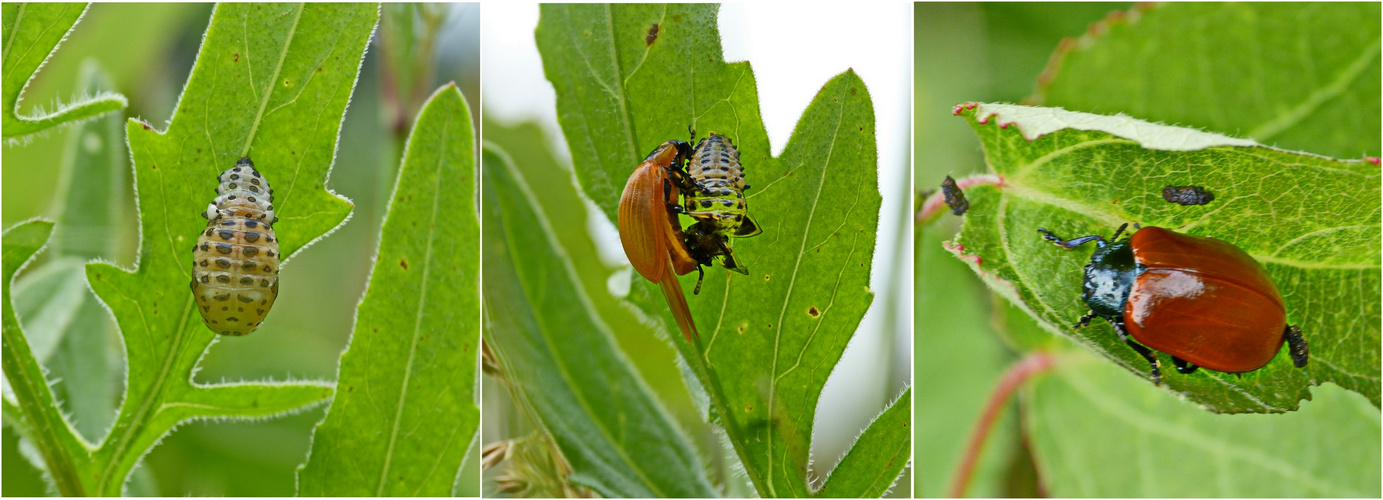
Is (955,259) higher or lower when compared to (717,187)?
lower

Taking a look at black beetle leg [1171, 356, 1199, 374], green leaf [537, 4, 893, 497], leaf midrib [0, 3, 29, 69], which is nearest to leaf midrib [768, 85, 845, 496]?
green leaf [537, 4, 893, 497]

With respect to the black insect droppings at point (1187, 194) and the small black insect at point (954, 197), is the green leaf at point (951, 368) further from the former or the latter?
the black insect droppings at point (1187, 194)

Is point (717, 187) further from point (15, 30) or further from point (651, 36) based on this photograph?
point (15, 30)

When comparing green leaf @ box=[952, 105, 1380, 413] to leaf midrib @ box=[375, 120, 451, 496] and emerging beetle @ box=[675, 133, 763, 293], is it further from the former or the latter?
leaf midrib @ box=[375, 120, 451, 496]

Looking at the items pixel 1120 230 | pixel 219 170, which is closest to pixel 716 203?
pixel 1120 230

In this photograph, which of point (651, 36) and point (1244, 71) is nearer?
point (651, 36)

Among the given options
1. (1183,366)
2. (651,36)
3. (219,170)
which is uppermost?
(651,36)
